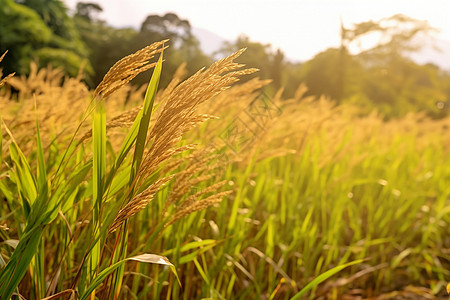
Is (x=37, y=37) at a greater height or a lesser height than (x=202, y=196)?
greater

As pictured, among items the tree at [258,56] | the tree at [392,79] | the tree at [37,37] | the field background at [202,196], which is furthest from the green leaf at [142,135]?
the tree at [392,79]

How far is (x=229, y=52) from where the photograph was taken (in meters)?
3.69

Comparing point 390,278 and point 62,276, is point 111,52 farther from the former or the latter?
point 62,276

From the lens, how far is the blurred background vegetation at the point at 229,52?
7.85 meters

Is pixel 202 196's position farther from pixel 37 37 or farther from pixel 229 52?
pixel 37 37

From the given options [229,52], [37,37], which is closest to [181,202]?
[229,52]

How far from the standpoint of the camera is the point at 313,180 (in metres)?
3.00

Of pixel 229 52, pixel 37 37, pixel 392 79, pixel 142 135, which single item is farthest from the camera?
pixel 392 79

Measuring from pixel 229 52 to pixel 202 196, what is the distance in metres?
2.07

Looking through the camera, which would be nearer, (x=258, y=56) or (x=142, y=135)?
(x=142, y=135)

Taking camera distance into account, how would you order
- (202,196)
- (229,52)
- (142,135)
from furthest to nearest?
1. (229,52)
2. (202,196)
3. (142,135)

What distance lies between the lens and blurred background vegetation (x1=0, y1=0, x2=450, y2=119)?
7.85 meters

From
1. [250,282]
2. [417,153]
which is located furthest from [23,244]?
[417,153]

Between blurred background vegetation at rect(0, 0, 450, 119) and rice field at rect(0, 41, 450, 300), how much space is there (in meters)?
0.43
